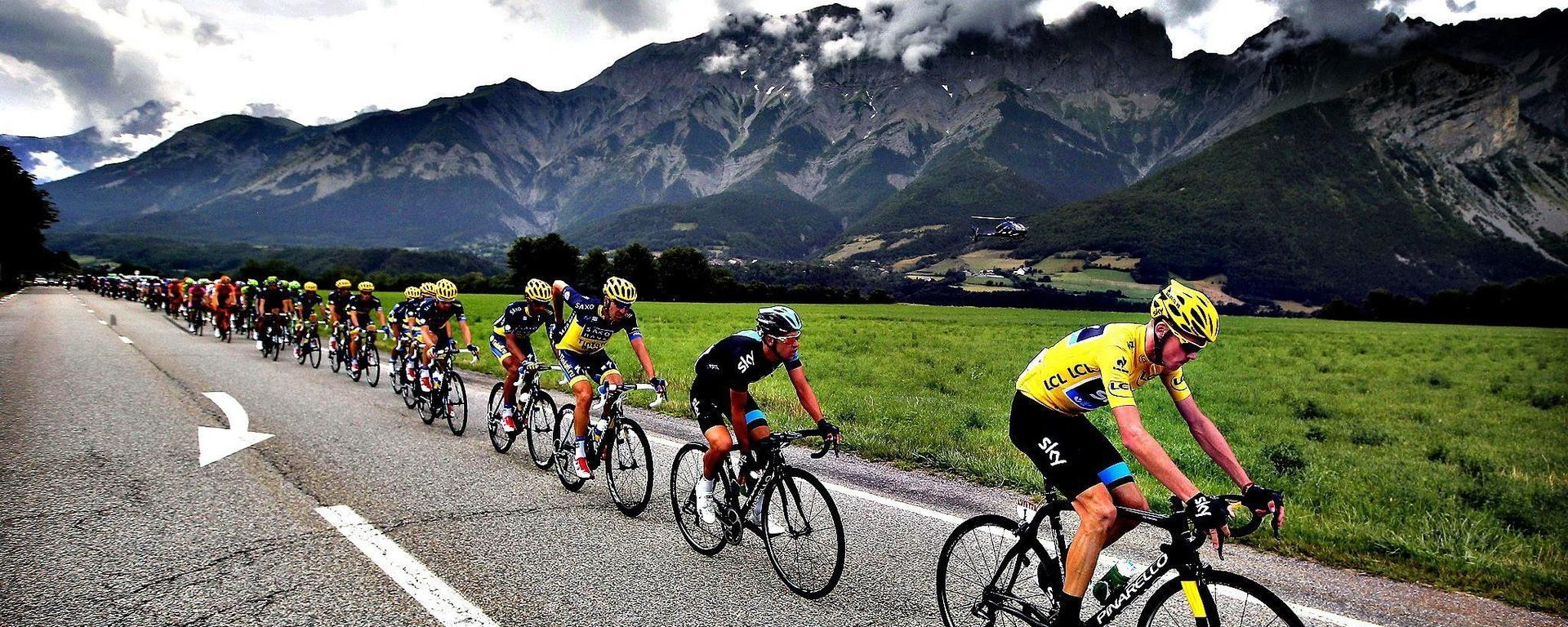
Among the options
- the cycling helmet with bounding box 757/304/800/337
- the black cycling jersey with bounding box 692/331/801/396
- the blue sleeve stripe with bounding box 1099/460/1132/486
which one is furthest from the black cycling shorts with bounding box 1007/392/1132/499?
the black cycling jersey with bounding box 692/331/801/396

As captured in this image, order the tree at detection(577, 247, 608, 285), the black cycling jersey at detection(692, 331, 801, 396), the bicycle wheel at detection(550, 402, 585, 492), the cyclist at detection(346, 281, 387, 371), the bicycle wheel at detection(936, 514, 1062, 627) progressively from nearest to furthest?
the bicycle wheel at detection(936, 514, 1062, 627) < the black cycling jersey at detection(692, 331, 801, 396) < the bicycle wheel at detection(550, 402, 585, 492) < the cyclist at detection(346, 281, 387, 371) < the tree at detection(577, 247, 608, 285)

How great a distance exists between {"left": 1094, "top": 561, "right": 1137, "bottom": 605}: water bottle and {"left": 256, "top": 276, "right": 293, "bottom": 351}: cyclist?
2245cm

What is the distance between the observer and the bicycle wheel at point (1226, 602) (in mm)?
3031

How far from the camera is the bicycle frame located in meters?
3.17

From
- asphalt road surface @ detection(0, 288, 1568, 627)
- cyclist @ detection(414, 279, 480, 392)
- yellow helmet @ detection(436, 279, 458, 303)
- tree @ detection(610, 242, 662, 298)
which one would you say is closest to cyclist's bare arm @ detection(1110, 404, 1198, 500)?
asphalt road surface @ detection(0, 288, 1568, 627)

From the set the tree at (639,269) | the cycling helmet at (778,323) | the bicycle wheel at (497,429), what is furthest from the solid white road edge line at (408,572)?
the tree at (639,269)

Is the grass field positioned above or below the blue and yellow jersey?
below

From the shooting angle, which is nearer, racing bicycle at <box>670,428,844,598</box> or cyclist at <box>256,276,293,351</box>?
racing bicycle at <box>670,428,844,598</box>

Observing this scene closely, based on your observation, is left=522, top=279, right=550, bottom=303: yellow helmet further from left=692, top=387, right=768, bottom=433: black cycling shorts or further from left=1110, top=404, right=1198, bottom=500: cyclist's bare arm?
left=1110, top=404, right=1198, bottom=500: cyclist's bare arm

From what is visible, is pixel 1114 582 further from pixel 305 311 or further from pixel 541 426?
pixel 305 311

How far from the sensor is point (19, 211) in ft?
171

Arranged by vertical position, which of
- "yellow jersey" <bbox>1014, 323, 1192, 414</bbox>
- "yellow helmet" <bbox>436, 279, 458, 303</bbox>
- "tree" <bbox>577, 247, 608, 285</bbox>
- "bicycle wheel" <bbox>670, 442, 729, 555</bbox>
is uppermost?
"tree" <bbox>577, 247, 608, 285</bbox>

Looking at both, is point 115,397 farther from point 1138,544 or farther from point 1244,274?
point 1244,274

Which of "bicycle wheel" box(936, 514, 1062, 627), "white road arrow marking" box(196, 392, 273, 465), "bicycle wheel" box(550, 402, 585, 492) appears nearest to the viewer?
"bicycle wheel" box(936, 514, 1062, 627)
